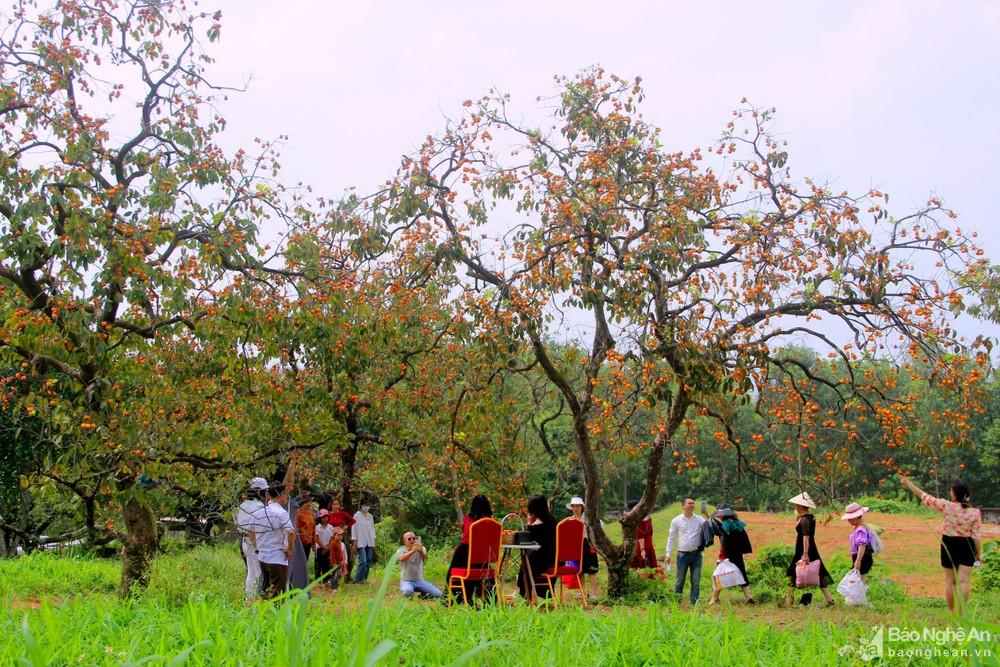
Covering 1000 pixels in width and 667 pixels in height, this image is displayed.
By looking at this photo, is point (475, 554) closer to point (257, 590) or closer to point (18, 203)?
point (257, 590)

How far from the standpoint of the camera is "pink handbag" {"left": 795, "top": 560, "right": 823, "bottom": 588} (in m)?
10.0

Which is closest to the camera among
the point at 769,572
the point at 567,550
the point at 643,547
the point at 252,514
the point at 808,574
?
the point at 252,514

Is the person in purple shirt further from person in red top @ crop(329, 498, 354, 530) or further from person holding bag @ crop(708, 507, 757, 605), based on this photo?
person in red top @ crop(329, 498, 354, 530)

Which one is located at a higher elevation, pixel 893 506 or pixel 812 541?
pixel 812 541

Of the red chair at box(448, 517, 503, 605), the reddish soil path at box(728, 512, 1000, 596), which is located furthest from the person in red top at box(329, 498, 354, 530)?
the reddish soil path at box(728, 512, 1000, 596)

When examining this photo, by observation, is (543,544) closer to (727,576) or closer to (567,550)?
(567,550)

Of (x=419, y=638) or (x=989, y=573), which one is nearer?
(x=419, y=638)

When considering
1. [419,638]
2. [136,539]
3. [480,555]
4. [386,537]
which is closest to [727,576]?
[480,555]

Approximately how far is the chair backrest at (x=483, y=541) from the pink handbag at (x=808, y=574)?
4.14 meters

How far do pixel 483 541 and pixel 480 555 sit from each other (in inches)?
5.2

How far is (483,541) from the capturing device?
7781 mm

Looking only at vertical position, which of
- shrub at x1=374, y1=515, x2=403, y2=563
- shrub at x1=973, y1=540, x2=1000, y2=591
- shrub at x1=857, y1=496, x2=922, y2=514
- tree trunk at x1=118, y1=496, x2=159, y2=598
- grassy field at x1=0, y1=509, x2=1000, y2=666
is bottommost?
shrub at x1=973, y1=540, x2=1000, y2=591

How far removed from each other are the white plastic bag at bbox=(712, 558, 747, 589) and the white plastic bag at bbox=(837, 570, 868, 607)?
1228 mm

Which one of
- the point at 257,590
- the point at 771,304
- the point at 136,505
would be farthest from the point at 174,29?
the point at 771,304
